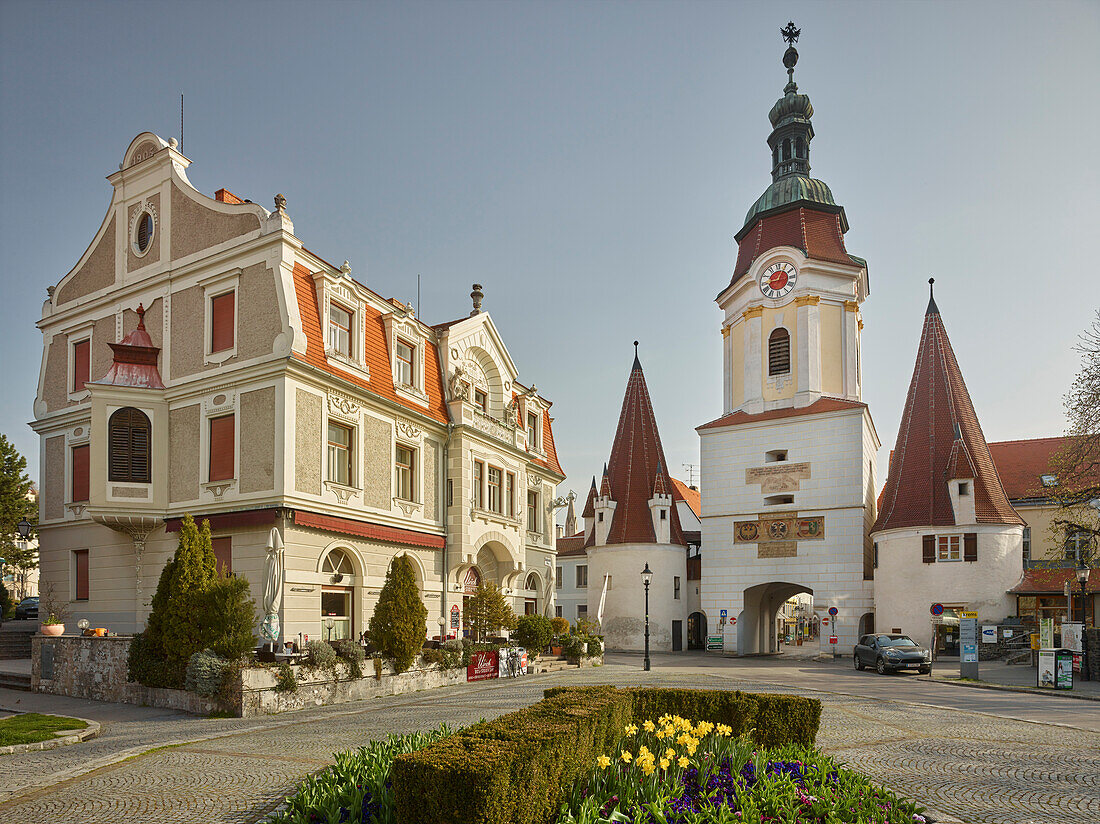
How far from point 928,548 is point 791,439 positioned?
9.26m

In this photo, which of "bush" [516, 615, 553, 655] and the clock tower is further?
the clock tower

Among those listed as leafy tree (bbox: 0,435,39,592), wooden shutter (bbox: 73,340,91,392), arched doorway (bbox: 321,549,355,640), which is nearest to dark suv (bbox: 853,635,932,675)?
arched doorway (bbox: 321,549,355,640)

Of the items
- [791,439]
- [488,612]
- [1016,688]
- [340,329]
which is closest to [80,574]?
[340,329]

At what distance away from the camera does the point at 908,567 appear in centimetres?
4000

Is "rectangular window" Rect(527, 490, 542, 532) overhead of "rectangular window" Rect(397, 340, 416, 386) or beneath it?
beneath

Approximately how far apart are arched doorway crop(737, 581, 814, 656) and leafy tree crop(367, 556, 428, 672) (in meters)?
28.3

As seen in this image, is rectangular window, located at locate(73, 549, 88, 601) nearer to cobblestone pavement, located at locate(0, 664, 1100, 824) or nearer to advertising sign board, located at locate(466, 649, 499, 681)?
cobblestone pavement, located at locate(0, 664, 1100, 824)

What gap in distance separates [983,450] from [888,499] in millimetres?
5351

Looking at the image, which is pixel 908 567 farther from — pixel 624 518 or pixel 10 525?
pixel 10 525

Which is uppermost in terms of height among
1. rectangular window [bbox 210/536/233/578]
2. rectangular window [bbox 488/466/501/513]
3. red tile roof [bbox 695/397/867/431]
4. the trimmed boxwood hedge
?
red tile roof [bbox 695/397/867/431]

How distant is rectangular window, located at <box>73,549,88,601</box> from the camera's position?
25.3m

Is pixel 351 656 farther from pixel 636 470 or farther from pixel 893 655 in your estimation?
pixel 636 470

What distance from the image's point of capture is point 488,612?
89.0ft

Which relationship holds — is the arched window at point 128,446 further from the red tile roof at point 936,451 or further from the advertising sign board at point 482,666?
the red tile roof at point 936,451
